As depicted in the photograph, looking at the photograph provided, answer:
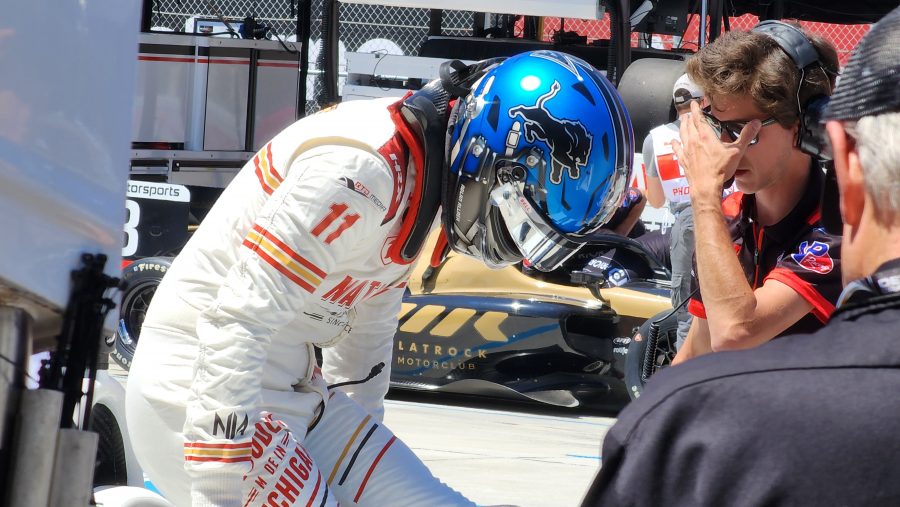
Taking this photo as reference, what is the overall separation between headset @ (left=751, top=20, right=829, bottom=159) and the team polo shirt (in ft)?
0.58

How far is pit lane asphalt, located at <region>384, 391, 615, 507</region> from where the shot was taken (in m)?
5.51

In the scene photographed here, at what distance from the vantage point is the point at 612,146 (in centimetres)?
301

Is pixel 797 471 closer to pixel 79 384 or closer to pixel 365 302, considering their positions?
pixel 79 384

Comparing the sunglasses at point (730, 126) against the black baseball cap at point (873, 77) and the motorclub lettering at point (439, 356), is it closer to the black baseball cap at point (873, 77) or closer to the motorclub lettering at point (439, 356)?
the black baseball cap at point (873, 77)

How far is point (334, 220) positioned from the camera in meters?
2.46

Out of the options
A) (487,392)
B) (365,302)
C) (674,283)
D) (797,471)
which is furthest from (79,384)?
(487,392)

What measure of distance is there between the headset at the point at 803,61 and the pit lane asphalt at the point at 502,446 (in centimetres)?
265

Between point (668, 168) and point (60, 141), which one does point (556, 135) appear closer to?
point (60, 141)

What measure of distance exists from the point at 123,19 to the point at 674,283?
458 cm

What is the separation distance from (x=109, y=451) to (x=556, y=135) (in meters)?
1.69

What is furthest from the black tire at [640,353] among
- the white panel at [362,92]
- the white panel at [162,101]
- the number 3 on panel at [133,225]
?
the white panel at [162,101]

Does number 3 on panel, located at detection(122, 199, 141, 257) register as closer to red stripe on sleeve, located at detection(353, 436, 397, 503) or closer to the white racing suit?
the white racing suit

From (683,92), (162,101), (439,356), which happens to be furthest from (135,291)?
(683,92)

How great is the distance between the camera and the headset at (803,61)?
9.18 feet
